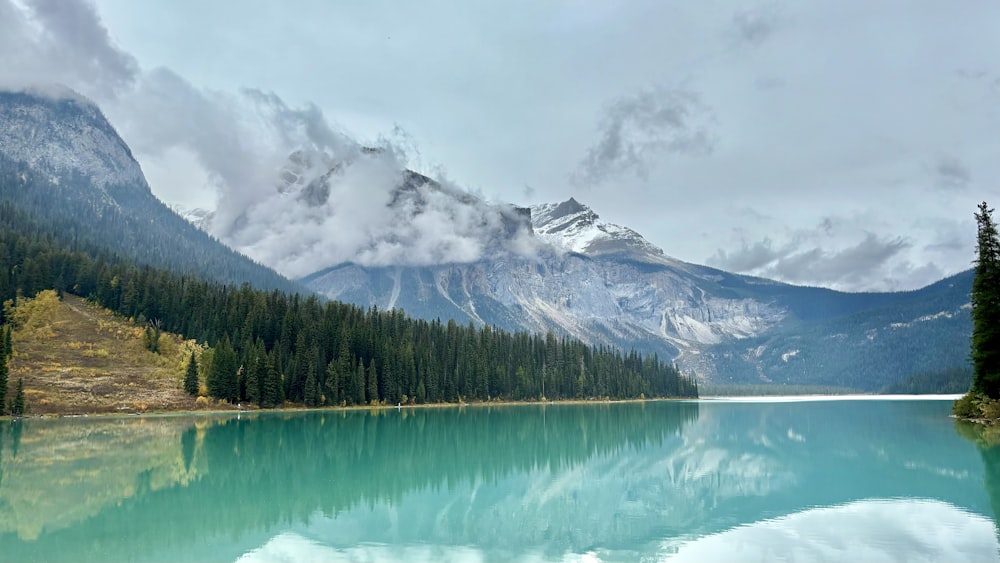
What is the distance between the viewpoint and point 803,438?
5969cm

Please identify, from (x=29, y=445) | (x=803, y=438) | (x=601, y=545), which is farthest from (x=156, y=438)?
(x=803, y=438)

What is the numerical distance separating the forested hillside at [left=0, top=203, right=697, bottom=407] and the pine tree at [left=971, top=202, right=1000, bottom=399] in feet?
271

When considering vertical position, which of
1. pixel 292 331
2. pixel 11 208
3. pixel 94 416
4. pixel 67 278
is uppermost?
pixel 11 208

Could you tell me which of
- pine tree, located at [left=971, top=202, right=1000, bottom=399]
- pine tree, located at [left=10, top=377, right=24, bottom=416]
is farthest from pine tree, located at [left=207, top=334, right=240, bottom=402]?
pine tree, located at [left=971, top=202, right=1000, bottom=399]

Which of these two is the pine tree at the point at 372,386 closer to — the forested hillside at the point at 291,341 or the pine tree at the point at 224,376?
the forested hillside at the point at 291,341

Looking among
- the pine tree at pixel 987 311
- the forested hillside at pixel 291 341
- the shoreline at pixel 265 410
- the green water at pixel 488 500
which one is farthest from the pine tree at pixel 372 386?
the pine tree at pixel 987 311

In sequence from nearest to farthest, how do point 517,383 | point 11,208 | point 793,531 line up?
1. point 793,531
2. point 517,383
3. point 11,208

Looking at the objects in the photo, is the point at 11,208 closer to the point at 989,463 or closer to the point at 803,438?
the point at 803,438

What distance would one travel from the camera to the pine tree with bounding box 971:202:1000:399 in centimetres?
5459

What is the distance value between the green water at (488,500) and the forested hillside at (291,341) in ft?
160

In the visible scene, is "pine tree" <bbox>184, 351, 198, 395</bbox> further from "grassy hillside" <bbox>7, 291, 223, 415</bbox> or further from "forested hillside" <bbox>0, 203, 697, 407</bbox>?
"forested hillside" <bbox>0, 203, 697, 407</bbox>

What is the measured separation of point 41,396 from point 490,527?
254ft

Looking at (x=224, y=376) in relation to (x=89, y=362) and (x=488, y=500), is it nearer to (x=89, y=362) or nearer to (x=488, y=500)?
(x=89, y=362)

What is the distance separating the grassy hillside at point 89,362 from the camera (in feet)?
271
